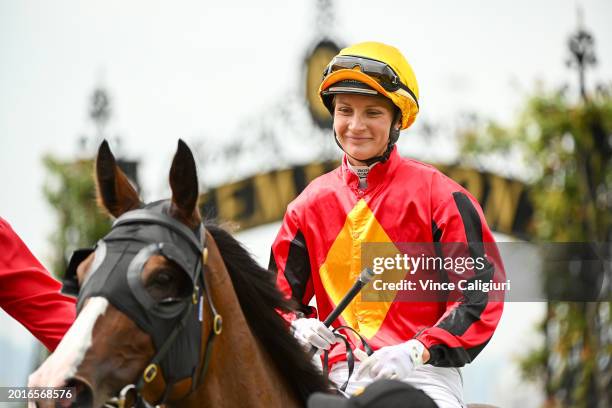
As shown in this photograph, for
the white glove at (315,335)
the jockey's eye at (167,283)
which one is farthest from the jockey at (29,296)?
the jockey's eye at (167,283)

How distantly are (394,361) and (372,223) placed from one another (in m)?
0.72

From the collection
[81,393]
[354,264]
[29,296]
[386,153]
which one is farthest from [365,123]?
[81,393]

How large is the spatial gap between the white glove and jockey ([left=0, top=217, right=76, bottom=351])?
1.07 meters

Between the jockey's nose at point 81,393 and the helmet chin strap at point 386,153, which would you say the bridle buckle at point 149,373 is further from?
the helmet chin strap at point 386,153

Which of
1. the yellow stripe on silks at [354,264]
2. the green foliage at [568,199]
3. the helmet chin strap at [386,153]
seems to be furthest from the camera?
the green foliage at [568,199]

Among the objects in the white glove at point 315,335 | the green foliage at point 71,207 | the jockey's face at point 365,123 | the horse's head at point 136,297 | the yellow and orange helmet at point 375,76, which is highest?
the yellow and orange helmet at point 375,76

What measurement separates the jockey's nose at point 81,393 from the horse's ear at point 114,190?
630mm

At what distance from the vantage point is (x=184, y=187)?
2900mm

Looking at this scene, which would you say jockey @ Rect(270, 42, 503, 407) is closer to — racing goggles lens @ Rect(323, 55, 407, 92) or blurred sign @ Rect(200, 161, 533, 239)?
racing goggles lens @ Rect(323, 55, 407, 92)

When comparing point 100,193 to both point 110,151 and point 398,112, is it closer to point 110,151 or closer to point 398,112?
point 110,151

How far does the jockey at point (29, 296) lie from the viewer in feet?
12.9

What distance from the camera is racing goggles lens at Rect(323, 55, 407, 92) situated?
3752 millimetres

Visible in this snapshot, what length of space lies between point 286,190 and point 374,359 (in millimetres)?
8380

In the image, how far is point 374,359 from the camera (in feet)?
10.9
